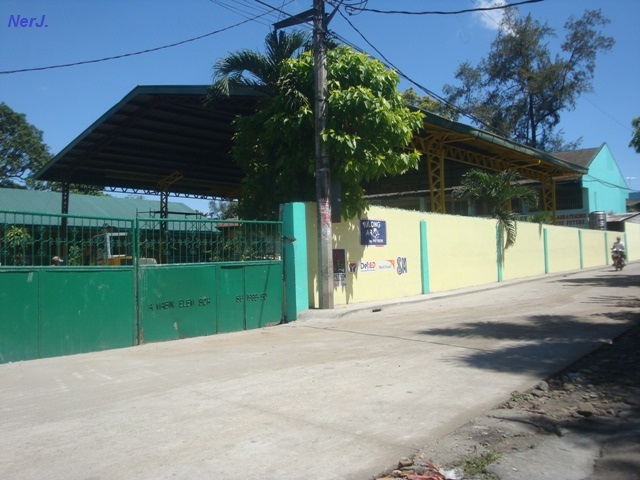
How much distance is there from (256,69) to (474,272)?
11.8 m

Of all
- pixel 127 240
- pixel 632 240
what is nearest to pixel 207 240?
pixel 127 240

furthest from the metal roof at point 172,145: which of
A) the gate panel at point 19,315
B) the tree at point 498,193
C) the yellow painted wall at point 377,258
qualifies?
the gate panel at point 19,315

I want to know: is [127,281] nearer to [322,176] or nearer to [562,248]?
[322,176]

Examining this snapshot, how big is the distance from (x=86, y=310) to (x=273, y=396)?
4.36 m

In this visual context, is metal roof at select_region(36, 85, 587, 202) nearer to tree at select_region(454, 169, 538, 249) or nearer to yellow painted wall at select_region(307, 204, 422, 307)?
tree at select_region(454, 169, 538, 249)

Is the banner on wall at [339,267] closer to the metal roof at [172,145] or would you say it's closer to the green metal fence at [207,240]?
the green metal fence at [207,240]

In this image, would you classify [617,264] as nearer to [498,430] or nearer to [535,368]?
[535,368]

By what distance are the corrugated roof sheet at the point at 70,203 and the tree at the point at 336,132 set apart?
14.7 meters

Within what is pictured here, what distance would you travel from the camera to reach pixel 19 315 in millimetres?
8469

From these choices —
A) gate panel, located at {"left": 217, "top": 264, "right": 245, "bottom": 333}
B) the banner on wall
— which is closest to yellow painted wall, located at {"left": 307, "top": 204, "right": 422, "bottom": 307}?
the banner on wall

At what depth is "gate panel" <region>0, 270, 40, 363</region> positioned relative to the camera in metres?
8.34

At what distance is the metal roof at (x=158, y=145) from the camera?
671 inches

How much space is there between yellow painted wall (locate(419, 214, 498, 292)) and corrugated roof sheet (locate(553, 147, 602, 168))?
25294 mm

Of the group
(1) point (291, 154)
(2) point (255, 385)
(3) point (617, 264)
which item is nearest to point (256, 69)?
(1) point (291, 154)
